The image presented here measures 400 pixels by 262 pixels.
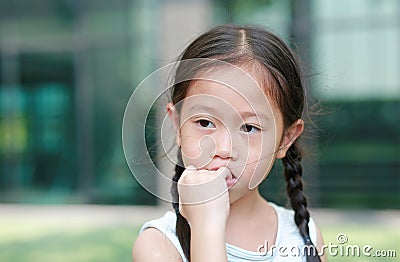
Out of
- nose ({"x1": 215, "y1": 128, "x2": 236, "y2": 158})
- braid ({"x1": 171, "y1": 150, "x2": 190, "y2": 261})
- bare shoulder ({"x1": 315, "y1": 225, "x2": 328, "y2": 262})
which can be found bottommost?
bare shoulder ({"x1": 315, "y1": 225, "x2": 328, "y2": 262})

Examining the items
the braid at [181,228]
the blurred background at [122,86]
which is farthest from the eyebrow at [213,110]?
the blurred background at [122,86]

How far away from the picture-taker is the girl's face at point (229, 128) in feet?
4.18

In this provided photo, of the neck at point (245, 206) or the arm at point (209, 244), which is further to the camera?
the neck at point (245, 206)

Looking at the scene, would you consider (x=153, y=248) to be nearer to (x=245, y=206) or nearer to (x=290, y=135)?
(x=245, y=206)

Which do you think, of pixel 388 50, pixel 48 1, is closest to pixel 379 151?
pixel 388 50

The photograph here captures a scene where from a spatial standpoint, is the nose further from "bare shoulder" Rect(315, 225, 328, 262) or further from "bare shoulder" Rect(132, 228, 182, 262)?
"bare shoulder" Rect(315, 225, 328, 262)

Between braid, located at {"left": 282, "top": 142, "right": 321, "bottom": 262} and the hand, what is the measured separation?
0.41m

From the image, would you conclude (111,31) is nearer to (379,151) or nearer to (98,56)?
(98,56)

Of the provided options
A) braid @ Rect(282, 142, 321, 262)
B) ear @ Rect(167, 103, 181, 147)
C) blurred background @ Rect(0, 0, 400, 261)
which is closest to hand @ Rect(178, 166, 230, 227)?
ear @ Rect(167, 103, 181, 147)

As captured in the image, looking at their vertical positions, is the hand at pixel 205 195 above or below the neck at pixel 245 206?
above

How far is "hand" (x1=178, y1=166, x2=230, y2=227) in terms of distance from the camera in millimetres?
1261

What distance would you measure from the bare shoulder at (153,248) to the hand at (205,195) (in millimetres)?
190

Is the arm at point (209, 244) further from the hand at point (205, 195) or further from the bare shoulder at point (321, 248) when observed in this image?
the bare shoulder at point (321, 248)

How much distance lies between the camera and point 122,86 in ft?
25.4
